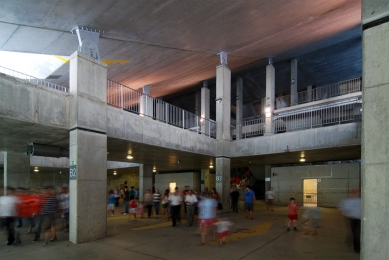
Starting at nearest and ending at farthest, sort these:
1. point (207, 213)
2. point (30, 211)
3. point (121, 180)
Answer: point (207, 213) < point (30, 211) < point (121, 180)

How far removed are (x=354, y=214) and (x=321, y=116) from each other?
890cm

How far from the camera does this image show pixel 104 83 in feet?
33.2

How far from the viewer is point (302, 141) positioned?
1401 centimetres

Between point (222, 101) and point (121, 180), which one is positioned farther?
point (121, 180)

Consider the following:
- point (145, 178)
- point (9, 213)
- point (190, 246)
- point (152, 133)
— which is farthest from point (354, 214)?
point (145, 178)

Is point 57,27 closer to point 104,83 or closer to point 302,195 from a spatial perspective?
point 104,83

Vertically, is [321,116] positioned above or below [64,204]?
above

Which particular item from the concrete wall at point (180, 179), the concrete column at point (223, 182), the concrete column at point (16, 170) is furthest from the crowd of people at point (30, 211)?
the concrete wall at point (180, 179)

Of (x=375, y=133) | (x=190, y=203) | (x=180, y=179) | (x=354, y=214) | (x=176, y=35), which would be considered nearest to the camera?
(x=375, y=133)

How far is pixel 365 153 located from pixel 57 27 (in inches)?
447

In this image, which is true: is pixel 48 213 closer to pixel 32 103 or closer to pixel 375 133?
pixel 32 103

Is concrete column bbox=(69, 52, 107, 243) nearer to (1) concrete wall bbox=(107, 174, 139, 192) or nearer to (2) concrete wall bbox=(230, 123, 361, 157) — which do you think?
(2) concrete wall bbox=(230, 123, 361, 157)

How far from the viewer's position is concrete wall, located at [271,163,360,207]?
63.3 ft

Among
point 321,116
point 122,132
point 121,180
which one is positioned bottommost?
point 121,180
